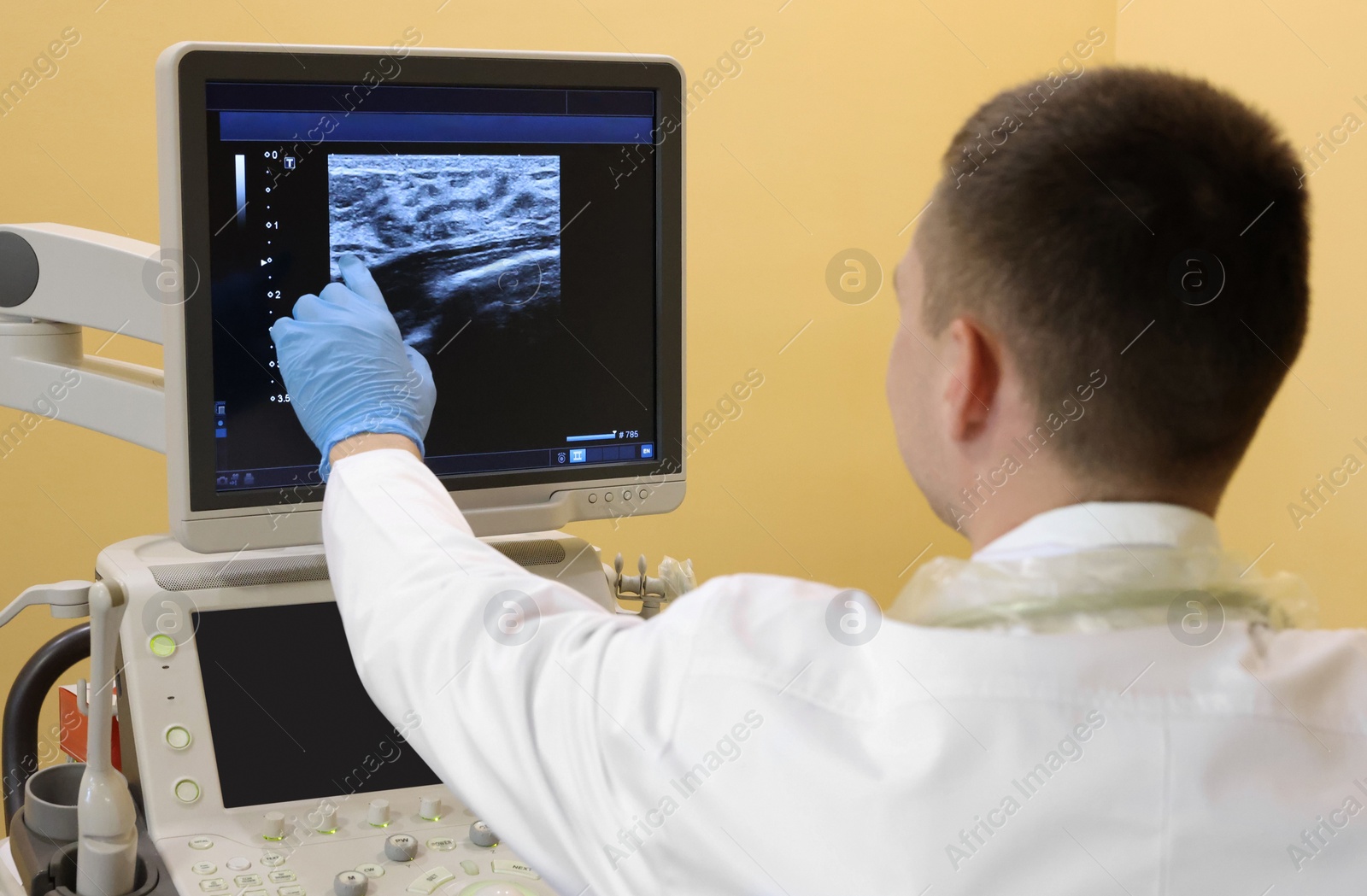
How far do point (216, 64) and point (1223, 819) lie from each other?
0.97 meters

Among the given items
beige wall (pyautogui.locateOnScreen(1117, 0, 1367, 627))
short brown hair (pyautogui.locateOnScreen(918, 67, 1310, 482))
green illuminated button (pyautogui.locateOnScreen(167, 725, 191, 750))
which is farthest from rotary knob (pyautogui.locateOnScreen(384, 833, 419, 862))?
beige wall (pyautogui.locateOnScreen(1117, 0, 1367, 627))

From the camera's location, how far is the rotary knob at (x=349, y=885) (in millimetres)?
1045

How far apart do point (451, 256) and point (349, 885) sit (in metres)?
0.58

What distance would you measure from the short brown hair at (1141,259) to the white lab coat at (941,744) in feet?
0.22

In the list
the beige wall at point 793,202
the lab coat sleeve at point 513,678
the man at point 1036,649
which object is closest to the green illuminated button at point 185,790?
the lab coat sleeve at point 513,678

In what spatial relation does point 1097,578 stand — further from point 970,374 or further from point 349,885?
point 349,885

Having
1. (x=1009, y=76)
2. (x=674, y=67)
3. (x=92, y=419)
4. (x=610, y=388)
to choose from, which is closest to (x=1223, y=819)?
(x=610, y=388)

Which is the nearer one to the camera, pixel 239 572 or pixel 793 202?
pixel 239 572

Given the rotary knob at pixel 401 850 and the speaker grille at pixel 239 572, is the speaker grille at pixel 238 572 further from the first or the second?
the rotary knob at pixel 401 850

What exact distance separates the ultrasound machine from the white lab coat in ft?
1.15

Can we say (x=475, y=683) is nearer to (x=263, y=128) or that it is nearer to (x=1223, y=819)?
(x=1223, y=819)

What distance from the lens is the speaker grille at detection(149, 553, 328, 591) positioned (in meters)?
1.19

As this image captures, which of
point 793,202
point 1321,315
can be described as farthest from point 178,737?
point 1321,315

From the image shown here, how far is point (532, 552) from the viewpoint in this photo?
4.54 ft
